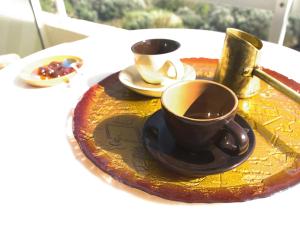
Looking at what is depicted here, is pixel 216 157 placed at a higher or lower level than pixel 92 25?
higher

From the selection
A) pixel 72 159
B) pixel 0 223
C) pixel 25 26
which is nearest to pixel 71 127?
pixel 72 159

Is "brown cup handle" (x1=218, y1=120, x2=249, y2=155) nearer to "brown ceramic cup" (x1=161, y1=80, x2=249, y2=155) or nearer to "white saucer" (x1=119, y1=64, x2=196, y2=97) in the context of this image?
"brown ceramic cup" (x1=161, y1=80, x2=249, y2=155)

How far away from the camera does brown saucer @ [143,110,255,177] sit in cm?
42

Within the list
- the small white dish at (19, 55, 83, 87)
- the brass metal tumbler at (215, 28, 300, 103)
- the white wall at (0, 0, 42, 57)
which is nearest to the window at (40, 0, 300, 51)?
the white wall at (0, 0, 42, 57)

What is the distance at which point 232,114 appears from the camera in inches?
16.3

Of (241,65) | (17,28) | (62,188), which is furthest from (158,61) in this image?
(17,28)

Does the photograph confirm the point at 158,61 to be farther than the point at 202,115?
Yes

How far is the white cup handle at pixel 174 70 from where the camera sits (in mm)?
597

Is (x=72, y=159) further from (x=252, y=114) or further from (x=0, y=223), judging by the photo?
(x=252, y=114)

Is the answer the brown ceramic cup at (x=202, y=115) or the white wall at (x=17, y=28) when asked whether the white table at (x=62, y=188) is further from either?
the white wall at (x=17, y=28)

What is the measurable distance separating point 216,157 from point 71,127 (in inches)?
10.3

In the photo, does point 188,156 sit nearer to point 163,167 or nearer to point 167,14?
point 163,167

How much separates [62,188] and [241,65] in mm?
385

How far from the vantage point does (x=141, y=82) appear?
0.65 m
